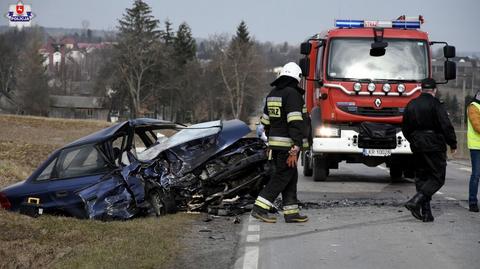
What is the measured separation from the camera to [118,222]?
28.2ft

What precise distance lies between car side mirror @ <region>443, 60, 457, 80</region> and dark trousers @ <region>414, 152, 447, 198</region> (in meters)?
4.62

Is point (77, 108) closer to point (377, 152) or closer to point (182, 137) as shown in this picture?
point (377, 152)

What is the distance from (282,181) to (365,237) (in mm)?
1427

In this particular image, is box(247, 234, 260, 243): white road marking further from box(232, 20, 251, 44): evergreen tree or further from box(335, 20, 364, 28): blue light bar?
box(232, 20, 251, 44): evergreen tree

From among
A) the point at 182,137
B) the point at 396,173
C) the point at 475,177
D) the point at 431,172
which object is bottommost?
the point at 396,173

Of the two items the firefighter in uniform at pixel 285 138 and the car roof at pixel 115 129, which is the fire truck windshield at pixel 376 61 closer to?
the car roof at pixel 115 129

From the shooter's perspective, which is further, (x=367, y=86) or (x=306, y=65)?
(x=306, y=65)

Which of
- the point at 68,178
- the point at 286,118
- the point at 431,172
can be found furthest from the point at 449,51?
the point at 68,178

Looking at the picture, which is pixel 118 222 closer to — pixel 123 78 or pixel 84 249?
pixel 84 249

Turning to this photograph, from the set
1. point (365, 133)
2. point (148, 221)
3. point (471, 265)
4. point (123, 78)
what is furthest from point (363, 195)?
point (123, 78)

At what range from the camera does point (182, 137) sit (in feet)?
32.6

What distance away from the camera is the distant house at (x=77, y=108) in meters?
108

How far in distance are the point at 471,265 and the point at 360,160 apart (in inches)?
290

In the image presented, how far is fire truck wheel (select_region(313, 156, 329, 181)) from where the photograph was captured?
14.4 metres
